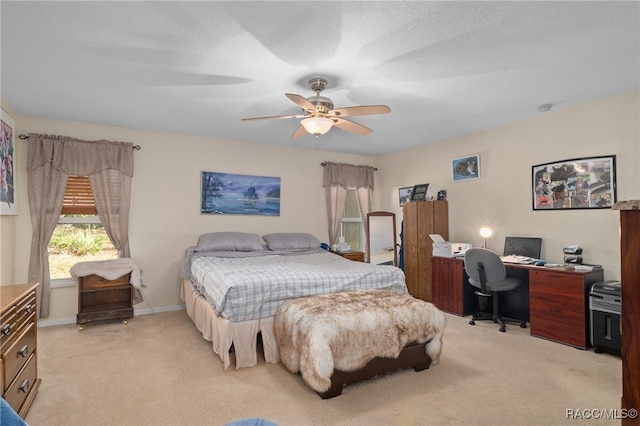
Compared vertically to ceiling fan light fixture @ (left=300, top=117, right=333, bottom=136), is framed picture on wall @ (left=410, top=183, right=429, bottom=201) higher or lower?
lower

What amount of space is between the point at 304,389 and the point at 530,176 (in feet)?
11.6

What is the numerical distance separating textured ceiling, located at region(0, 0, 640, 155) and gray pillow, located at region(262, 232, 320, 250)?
1.88 m

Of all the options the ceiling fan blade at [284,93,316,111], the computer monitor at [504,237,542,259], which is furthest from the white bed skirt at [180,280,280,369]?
the computer monitor at [504,237,542,259]

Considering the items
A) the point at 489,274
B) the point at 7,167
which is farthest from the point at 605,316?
the point at 7,167

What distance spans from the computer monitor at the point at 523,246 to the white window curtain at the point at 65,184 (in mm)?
4838

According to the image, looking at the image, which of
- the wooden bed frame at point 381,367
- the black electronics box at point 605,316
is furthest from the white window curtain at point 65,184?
the black electronics box at point 605,316

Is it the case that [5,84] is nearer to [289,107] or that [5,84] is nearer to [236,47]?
[236,47]

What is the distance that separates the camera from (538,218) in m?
3.94

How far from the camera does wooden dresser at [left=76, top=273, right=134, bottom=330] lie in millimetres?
3822

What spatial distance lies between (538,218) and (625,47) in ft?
6.61

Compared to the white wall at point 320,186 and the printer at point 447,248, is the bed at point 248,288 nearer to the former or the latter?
the white wall at point 320,186

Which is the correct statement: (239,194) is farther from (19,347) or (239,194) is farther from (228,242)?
(19,347)

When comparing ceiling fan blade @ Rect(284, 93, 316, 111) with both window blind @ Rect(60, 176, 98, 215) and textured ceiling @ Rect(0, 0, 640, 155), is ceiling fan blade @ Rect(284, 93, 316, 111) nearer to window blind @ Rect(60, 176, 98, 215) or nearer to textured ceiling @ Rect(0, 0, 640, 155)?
textured ceiling @ Rect(0, 0, 640, 155)

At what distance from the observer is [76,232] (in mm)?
4250
